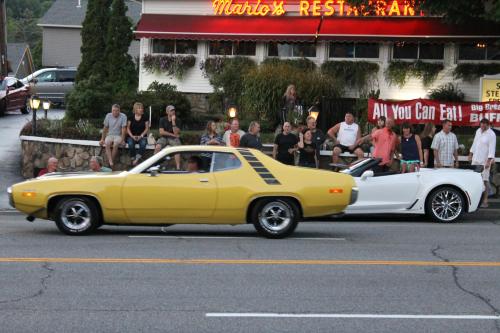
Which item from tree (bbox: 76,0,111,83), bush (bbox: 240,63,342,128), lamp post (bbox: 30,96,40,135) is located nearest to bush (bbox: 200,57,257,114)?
bush (bbox: 240,63,342,128)

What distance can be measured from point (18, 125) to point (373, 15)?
12.5 metres

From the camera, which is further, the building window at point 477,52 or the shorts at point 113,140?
the building window at point 477,52

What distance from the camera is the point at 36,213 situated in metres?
13.4

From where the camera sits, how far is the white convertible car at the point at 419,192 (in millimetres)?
16172

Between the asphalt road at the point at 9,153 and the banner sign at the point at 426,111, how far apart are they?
8.57 meters

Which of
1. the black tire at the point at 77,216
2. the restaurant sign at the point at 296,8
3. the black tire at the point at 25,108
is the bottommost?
the black tire at the point at 77,216

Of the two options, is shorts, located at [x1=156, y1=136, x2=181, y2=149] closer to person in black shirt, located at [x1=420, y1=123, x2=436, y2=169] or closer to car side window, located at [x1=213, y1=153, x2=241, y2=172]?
person in black shirt, located at [x1=420, y1=123, x2=436, y2=169]

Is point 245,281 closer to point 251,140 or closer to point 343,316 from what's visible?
point 343,316

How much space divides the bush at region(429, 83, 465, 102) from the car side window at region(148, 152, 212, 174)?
16445 mm

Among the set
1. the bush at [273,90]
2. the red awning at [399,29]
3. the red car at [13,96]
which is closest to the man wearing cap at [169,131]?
the bush at [273,90]

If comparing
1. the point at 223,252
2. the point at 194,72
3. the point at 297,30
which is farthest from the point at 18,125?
the point at 223,252

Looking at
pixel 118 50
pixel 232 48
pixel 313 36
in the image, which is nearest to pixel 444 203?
pixel 313 36

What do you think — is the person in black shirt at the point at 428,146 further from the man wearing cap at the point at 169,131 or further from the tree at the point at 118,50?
the tree at the point at 118,50

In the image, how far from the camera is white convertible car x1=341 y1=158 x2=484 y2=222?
53.1ft
